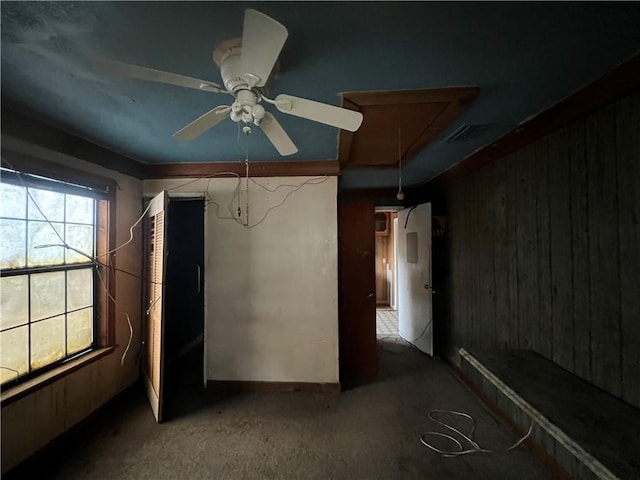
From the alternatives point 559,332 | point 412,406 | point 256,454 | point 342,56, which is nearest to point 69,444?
point 256,454

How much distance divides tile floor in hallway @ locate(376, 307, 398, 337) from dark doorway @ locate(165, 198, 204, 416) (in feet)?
9.22

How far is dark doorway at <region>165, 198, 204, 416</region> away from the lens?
12.1ft

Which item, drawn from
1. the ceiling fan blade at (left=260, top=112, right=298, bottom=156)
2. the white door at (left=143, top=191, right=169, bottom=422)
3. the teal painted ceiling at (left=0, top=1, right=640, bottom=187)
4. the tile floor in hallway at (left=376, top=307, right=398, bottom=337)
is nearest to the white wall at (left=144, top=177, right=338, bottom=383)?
the white door at (left=143, top=191, right=169, bottom=422)

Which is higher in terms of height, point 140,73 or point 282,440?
point 140,73

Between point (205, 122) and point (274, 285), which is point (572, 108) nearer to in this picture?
point (205, 122)

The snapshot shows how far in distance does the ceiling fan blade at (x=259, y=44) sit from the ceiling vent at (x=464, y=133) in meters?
1.56

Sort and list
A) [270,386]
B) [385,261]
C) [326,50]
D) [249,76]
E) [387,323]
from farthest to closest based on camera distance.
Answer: [385,261] → [387,323] → [270,386] → [326,50] → [249,76]

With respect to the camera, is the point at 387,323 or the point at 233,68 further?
the point at 387,323

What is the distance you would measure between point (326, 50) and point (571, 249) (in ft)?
5.82

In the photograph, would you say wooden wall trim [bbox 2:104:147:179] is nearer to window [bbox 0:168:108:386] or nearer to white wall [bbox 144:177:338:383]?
window [bbox 0:168:108:386]

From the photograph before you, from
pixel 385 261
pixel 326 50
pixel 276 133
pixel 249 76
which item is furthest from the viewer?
pixel 385 261

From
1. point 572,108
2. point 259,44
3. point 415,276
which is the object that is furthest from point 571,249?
point 415,276

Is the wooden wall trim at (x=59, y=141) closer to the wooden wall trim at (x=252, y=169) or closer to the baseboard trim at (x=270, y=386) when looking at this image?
the wooden wall trim at (x=252, y=169)

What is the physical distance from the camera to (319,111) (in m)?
1.21
